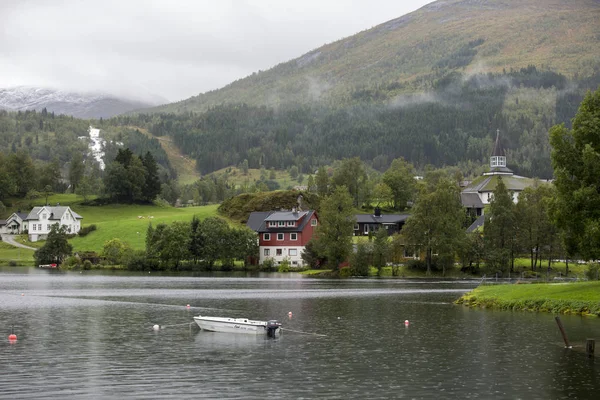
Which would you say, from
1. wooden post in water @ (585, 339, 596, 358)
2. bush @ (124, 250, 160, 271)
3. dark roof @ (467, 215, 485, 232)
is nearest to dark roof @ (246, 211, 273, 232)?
bush @ (124, 250, 160, 271)

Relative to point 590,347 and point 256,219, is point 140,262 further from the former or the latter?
point 590,347

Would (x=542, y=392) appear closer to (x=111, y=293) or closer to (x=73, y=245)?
(x=111, y=293)

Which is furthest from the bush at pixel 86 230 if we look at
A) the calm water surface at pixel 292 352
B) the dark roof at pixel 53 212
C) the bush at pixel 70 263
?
the calm water surface at pixel 292 352

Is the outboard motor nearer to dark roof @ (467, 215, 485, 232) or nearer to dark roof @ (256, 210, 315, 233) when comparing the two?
dark roof @ (256, 210, 315, 233)

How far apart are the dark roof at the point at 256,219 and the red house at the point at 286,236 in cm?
694

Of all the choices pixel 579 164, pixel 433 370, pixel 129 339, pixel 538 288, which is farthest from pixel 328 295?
pixel 433 370

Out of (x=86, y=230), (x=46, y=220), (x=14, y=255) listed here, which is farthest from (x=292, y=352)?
(x=46, y=220)

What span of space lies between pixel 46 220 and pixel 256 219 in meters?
57.1

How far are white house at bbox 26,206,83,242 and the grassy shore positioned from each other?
13475cm

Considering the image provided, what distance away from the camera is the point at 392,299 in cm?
8475

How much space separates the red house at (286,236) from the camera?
15612 centimetres

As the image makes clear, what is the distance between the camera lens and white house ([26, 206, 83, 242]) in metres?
193

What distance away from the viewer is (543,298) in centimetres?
6988

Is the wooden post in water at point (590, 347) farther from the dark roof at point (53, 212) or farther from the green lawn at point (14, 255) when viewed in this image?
the dark roof at point (53, 212)
